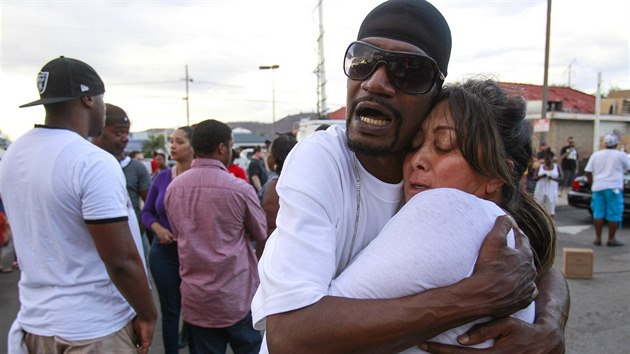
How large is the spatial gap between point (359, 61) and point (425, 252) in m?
0.80

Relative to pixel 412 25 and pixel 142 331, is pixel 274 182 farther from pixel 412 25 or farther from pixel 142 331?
pixel 412 25

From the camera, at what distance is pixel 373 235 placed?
4.62 ft

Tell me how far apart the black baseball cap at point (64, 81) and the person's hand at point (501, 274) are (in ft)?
7.09

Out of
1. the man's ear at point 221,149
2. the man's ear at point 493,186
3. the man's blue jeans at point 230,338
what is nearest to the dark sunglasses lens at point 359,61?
the man's ear at point 493,186

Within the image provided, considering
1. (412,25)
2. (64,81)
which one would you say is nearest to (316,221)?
(412,25)

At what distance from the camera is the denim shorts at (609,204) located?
7891 millimetres

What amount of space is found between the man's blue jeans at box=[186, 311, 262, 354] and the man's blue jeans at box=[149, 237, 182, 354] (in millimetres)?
563

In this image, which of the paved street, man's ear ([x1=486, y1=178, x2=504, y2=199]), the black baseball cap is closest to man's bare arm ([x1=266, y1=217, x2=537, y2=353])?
man's ear ([x1=486, y1=178, x2=504, y2=199])

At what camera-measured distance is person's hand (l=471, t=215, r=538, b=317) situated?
107cm

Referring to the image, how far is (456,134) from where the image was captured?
1392mm

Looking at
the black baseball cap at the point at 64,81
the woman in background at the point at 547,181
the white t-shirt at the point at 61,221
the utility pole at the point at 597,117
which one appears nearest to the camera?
the white t-shirt at the point at 61,221

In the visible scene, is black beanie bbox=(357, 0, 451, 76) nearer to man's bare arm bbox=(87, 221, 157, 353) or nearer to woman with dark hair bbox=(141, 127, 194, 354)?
man's bare arm bbox=(87, 221, 157, 353)

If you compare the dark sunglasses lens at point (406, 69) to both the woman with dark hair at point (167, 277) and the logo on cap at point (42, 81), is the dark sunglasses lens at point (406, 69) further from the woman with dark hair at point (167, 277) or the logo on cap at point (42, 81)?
the woman with dark hair at point (167, 277)

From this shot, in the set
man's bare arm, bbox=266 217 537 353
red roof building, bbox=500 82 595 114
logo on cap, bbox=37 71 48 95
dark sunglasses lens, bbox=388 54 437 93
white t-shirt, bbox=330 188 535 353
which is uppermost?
red roof building, bbox=500 82 595 114
